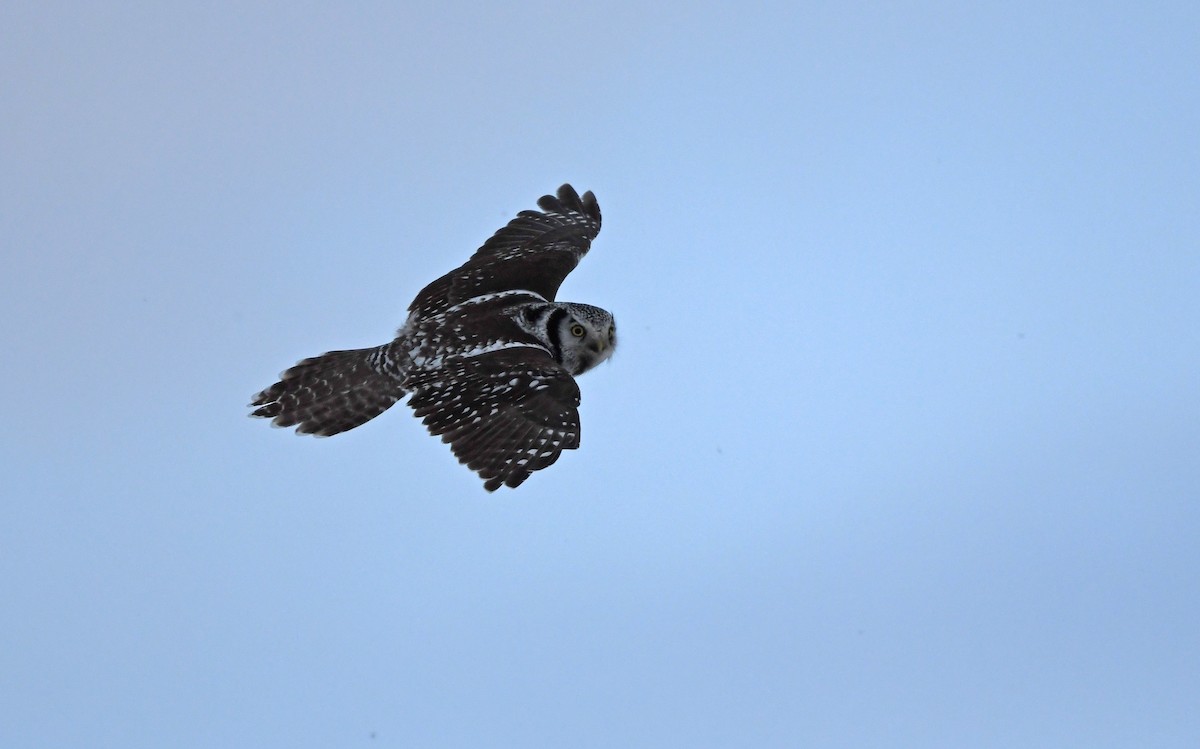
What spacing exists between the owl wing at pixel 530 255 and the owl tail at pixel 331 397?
2.27ft

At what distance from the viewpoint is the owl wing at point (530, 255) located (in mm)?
10078

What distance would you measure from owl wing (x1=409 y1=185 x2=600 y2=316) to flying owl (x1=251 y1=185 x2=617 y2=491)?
0.01 metres

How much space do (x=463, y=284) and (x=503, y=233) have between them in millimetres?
979

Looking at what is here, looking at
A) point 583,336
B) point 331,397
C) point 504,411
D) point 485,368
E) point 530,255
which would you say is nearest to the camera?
point 504,411

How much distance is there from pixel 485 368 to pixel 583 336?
94cm

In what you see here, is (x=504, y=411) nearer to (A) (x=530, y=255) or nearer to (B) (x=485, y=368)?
(B) (x=485, y=368)

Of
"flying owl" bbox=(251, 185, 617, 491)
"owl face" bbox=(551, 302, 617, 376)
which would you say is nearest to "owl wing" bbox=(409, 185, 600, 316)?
"flying owl" bbox=(251, 185, 617, 491)

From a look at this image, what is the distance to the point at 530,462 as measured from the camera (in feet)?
28.3

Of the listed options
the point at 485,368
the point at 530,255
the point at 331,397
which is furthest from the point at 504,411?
the point at 530,255

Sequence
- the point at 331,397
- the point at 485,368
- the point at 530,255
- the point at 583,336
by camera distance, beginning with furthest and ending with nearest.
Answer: the point at 530,255, the point at 583,336, the point at 331,397, the point at 485,368

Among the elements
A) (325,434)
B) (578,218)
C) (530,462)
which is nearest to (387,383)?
(325,434)

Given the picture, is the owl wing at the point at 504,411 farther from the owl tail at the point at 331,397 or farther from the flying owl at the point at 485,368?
the owl tail at the point at 331,397

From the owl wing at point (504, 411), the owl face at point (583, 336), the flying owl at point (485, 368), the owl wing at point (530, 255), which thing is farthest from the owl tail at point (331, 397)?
the owl face at point (583, 336)

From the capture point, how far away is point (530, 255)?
10539 mm
